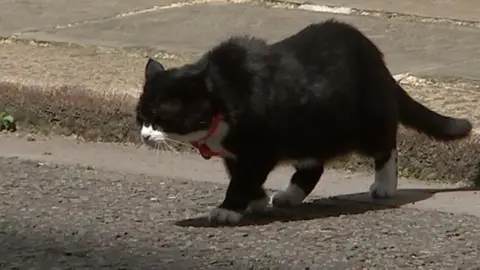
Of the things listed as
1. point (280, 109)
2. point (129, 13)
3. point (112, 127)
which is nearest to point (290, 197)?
point (280, 109)

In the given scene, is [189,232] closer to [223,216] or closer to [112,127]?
[223,216]

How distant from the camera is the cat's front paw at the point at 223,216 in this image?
5.49 m

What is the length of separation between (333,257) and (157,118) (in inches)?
38.3

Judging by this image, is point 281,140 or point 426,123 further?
point 426,123

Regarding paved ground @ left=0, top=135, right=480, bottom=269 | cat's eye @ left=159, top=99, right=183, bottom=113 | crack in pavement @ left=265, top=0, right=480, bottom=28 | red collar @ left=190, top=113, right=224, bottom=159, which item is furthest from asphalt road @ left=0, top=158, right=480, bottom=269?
crack in pavement @ left=265, top=0, right=480, bottom=28

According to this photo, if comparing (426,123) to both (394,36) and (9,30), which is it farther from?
(9,30)

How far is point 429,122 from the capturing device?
6141 mm

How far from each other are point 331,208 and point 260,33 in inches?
115

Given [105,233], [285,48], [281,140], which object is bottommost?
[105,233]

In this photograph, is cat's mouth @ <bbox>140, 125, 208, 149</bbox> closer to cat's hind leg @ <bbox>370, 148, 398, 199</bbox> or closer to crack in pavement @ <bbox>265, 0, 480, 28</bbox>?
cat's hind leg @ <bbox>370, 148, 398, 199</bbox>

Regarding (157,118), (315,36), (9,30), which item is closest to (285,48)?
(315,36)

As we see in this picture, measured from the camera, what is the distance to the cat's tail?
6105mm

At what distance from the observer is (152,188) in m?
6.07

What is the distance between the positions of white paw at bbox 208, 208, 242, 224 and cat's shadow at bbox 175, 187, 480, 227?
0.07 ft
